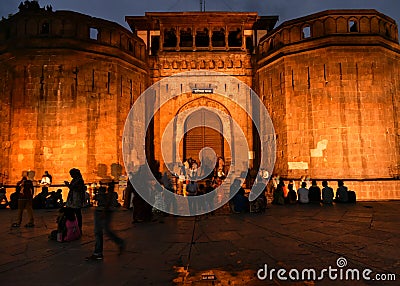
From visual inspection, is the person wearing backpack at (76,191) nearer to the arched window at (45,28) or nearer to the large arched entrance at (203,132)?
the arched window at (45,28)

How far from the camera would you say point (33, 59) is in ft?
42.4

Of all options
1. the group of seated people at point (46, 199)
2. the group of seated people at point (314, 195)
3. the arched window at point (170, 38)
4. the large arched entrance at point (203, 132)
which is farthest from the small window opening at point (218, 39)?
the group of seated people at point (46, 199)

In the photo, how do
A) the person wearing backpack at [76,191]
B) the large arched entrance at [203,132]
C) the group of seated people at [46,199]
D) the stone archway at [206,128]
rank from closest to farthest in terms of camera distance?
the person wearing backpack at [76,191]
the group of seated people at [46,199]
the stone archway at [206,128]
the large arched entrance at [203,132]

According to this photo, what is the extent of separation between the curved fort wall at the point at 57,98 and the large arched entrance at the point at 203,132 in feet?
15.3

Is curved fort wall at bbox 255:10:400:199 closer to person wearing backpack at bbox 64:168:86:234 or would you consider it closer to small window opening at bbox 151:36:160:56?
small window opening at bbox 151:36:160:56

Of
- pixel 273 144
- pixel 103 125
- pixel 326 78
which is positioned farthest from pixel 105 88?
pixel 326 78

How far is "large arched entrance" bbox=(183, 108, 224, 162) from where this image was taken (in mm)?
17141

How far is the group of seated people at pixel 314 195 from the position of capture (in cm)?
1123

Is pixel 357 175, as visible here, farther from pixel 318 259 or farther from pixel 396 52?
pixel 318 259

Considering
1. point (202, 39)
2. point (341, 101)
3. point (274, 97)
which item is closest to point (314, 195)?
point (341, 101)

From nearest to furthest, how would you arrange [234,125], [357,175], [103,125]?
1. [357,175]
2. [103,125]
3. [234,125]

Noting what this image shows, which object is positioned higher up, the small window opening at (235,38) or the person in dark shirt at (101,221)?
the small window opening at (235,38)

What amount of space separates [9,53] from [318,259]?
14892mm

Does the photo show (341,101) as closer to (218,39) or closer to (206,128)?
(206,128)
